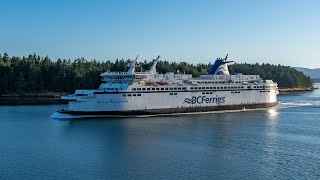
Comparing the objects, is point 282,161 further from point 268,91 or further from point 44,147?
point 268,91

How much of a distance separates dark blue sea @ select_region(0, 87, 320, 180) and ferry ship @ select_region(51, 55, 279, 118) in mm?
2355

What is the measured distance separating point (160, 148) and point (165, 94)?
64.1 ft

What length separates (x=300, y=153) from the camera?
26672mm

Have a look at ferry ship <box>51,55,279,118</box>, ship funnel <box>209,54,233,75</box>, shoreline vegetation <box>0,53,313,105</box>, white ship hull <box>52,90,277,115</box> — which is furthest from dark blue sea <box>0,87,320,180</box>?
shoreline vegetation <box>0,53,313,105</box>

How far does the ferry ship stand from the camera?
43656mm

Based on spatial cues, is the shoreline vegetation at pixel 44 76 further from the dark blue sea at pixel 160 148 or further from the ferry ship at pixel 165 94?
the dark blue sea at pixel 160 148

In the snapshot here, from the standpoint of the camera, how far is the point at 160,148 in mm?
28469

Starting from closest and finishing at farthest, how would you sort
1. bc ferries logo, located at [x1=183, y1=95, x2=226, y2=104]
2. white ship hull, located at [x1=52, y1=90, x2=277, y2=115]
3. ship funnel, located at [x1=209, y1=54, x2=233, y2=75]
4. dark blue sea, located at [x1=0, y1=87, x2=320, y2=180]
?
dark blue sea, located at [x1=0, y1=87, x2=320, y2=180] < white ship hull, located at [x1=52, y1=90, x2=277, y2=115] < bc ferries logo, located at [x1=183, y1=95, x2=226, y2=104] < ship funnel, located at [x1=209, y1=54, x2=233, y2=75]

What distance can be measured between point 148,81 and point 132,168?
25.1m

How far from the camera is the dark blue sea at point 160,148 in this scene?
2242 cm

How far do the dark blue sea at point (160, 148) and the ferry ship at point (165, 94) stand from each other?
2355mm

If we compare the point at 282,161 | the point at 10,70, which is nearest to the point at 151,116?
the point at 282,161

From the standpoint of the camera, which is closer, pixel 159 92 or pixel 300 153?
pixel 300 153

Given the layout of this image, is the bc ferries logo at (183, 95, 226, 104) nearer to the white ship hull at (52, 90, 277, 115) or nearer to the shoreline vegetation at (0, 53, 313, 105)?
the white ship hull at (52, 90, 277, 115)
